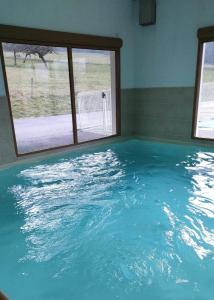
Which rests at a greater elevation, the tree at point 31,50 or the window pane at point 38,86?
the tree at point 31,50

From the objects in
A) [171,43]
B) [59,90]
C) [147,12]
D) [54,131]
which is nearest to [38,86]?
[59,90]

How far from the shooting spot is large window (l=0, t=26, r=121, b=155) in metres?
4.04

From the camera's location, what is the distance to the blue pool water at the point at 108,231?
161 centimetres

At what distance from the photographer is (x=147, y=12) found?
15.5 feet

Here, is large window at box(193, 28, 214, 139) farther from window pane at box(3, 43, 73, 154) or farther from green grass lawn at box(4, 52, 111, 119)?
window pane at box(3, 43, 73, 154)

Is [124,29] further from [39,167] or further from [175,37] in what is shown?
[39,167]

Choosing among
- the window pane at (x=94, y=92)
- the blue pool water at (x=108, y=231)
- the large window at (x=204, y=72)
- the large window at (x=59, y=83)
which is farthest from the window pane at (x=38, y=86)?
the large window at (x=204, y=72)

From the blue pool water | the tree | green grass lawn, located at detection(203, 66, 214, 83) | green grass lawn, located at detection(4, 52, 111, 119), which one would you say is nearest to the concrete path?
green grass lawn, located at detection(4, 52, 111, 119)

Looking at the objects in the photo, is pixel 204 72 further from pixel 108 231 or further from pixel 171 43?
pixel 108 231

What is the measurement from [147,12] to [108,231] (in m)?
4.24

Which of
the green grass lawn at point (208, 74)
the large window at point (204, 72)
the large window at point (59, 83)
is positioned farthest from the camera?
the green grass lawn at point (208, 74)

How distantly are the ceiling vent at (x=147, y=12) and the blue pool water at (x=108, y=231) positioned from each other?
284 cm

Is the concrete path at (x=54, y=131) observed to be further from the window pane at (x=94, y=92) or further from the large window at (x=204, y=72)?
the large window at (x=204, y=72)

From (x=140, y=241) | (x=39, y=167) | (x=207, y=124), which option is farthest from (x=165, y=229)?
(x=207, y=124)
